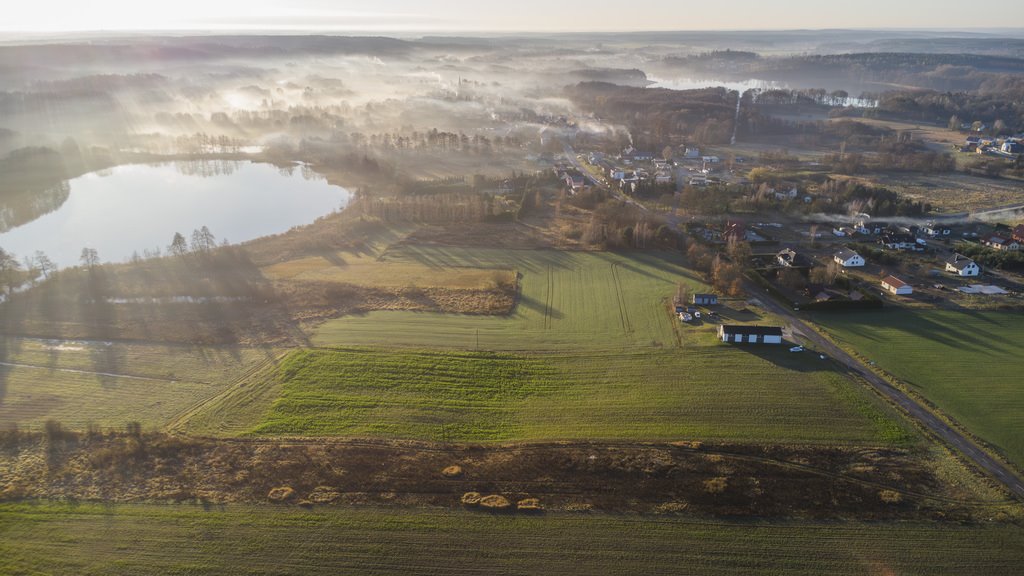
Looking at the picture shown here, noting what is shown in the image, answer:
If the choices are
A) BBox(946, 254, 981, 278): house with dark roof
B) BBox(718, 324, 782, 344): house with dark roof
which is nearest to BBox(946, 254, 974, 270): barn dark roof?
BBox(946, 254, 981, 278): house with dark roof

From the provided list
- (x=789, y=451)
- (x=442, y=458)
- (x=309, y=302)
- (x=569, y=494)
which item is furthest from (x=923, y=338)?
(x=309, y=302)

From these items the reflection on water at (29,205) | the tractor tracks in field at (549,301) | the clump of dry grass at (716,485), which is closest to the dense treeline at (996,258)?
the tractor tracks in field at (549,301)

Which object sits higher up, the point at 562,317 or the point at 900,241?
the point at 900,241

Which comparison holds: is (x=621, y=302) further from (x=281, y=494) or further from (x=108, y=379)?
(x=108, y=379)

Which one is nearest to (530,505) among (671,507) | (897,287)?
(671,507)

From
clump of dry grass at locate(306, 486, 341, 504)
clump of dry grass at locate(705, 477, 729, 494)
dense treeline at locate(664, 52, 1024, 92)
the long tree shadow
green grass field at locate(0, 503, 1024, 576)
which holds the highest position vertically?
dense treeline at locate(664, 52, 1024, 92)

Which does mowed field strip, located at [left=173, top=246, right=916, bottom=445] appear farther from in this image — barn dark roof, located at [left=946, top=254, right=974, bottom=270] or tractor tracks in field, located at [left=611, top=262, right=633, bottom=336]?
barn dark roof, located at [left=946, top=254, right=974, bottom=270]

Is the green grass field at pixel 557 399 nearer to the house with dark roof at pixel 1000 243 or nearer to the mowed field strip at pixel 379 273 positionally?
the mowed field strip at pixel 379 273
